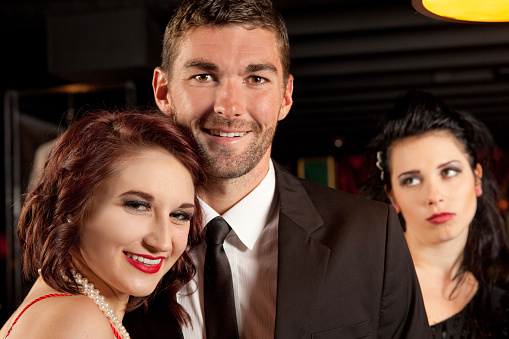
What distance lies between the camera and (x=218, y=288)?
1.94 metres

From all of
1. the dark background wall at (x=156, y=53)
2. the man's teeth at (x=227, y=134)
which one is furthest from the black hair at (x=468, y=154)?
the dark background wall at (x=156, y=53)

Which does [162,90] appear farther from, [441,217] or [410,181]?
[441,217]

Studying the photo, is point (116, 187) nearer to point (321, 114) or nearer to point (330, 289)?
point (330, 289)

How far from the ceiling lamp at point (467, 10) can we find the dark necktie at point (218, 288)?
925 millimetres

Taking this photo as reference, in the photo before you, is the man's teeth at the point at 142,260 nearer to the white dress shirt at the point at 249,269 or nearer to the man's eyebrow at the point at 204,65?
the white dress shirt at the point at 249,269

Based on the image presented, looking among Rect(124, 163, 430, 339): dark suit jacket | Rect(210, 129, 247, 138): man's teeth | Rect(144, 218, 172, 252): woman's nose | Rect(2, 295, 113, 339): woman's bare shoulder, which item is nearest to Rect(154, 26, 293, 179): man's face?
Rect(210, 129, 247, 138): man's teeth

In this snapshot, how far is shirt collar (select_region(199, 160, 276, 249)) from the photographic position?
2.04m

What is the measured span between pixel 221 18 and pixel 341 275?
0.91 metres

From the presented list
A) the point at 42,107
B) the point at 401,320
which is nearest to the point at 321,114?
the point at 42,107

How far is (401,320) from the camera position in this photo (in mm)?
2014

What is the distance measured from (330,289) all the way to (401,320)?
295 millimetres

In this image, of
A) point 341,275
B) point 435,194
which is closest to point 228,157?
point 341,275

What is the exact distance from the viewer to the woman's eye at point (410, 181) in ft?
9.09

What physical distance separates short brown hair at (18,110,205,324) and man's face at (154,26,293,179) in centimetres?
9
